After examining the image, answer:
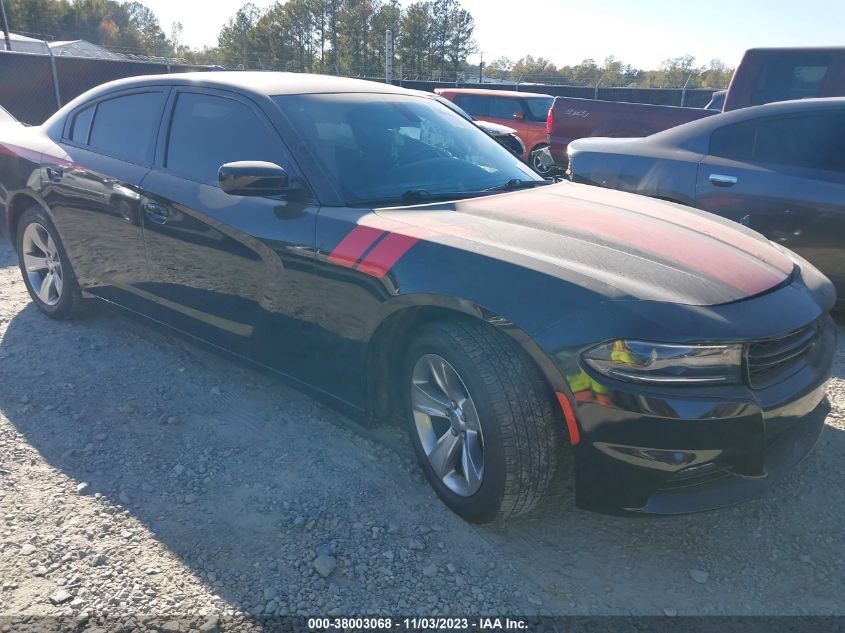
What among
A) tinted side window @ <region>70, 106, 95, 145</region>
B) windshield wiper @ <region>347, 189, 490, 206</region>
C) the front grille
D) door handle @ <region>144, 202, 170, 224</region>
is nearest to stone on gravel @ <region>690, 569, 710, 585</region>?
the front grille

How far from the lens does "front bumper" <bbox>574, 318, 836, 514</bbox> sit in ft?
6.72

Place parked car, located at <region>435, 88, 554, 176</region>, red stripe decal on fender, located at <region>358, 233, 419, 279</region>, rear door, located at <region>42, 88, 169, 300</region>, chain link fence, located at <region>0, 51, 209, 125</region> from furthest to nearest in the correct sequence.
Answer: chain link fence, located at <region>0, 51, 209, 125</region> < parked car, located at <region>435, 88, 554, 176</region> < rear door, located at <region>42, 88, 169, 300</region> < red stripe decal on fender, located at <region>358, 233, 419, 279</region>

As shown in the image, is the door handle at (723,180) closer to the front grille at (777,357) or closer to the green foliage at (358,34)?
the front grille at (777,357)

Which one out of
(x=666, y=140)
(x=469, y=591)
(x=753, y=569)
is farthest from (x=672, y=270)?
(x=666, y=140)

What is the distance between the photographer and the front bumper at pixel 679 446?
205 cm

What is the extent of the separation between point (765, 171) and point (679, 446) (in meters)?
3.24

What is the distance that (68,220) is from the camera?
4.09m

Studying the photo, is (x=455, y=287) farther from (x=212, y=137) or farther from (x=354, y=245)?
(x=212, y=137)

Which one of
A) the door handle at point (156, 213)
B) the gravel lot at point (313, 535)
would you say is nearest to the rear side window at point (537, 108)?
the gravel lot at point (313, 535)

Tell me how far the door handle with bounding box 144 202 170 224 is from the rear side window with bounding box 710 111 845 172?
3.80 m

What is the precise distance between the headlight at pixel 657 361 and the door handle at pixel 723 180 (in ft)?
9.82

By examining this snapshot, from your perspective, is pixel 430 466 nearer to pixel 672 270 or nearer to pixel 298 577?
pixel 298 577

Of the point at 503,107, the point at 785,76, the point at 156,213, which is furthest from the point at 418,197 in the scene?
the point at 503,107

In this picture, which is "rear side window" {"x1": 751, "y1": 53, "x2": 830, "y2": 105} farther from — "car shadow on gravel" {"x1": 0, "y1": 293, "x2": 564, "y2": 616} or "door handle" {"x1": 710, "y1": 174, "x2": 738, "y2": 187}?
"car shadow on gravel" {"x1": 0, "y1": 293, "x2": 564, "y2": 616}
